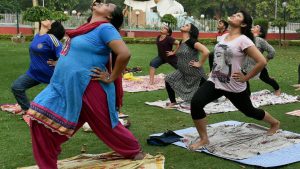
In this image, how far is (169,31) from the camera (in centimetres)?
1066

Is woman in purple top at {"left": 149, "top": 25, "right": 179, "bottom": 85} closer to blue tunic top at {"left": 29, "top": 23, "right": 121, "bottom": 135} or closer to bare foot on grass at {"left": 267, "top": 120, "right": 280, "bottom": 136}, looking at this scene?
bare foot on grass at {"left": 267, "top": 120, "right": 280, "bottom": 136}

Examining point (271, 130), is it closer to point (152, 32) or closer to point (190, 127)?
point (190, 127)

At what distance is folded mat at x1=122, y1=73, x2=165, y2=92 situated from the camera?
11.0m

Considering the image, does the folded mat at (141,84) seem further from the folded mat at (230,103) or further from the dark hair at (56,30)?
the dark hair at (56,30)

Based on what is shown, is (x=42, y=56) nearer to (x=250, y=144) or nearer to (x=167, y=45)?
(x=250, y=144)

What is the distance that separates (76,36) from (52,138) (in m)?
0.99

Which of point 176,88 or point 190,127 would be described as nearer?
point 190,127

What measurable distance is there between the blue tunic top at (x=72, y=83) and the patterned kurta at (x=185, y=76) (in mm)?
4170

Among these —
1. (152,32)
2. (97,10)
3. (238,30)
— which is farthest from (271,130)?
(152,32)

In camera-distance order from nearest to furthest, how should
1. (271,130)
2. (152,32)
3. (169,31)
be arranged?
(271,130), (169,31), (152,32)

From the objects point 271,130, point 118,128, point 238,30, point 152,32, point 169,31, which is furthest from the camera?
point 152,32

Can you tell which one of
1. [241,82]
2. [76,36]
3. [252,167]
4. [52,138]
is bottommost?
[252,167]

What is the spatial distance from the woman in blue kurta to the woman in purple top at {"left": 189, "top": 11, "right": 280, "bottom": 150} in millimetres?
1666

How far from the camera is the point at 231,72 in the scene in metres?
5.80
